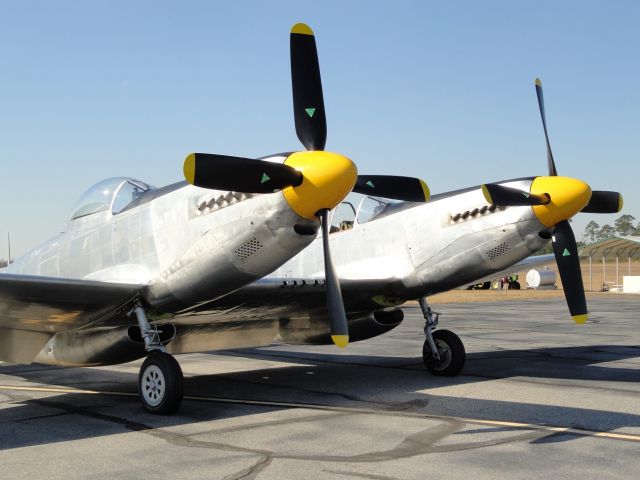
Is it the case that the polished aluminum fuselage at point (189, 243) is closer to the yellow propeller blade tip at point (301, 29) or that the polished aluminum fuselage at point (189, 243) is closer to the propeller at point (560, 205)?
the yellow propeller blade tip at point (301, 29)

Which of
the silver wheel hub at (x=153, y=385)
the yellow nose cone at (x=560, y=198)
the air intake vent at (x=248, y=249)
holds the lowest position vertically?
the silver wheel hub at (x=153, y=385)

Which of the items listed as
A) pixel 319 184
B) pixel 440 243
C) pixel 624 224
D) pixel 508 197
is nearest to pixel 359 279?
pixel 440 243

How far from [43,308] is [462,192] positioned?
5910mm

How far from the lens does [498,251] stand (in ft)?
32.4

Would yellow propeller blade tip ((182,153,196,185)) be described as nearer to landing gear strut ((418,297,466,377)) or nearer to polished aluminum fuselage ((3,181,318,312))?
polished aluminum fuselage ((3,181,318,312))

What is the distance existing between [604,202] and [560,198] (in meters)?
1.89

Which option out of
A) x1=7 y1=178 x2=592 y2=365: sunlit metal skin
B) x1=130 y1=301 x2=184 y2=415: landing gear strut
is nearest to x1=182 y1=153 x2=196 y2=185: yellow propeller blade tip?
x1=7 y1=178 x2=592 y2=365: sunlit metal skin

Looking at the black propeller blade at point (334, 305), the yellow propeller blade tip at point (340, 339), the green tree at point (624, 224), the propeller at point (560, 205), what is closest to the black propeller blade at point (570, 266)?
the propeller at point (560, 205)

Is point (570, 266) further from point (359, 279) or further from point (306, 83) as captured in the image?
point (306, 83)

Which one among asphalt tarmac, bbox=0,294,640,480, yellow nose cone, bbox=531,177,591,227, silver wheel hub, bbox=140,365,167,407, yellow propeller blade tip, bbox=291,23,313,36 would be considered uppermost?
yellow propeller blade tip, bbox=291,23,313,36

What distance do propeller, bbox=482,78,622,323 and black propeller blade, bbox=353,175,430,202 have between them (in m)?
0.97

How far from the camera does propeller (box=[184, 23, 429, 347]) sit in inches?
280

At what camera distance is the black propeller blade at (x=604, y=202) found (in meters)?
10.9

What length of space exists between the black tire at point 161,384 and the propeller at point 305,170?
6.35ft
